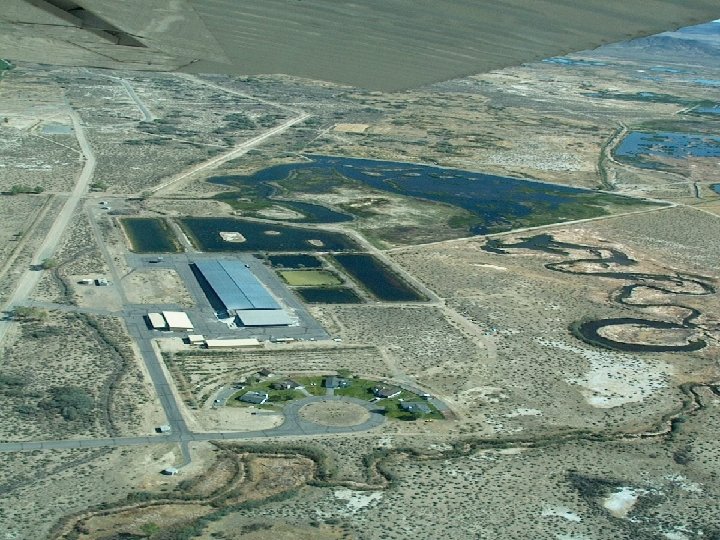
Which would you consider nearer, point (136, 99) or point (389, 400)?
point (389, 400)

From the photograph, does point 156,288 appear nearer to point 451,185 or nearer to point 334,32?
point 451,185

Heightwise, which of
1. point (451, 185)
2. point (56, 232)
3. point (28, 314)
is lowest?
point (56, 232)

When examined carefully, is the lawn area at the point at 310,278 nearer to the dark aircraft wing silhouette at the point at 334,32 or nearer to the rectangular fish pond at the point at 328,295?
the rectangular fish pond at the point at 328,295

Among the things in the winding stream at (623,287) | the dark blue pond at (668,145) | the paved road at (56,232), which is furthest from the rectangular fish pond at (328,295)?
the dark blue pond at (668,145)

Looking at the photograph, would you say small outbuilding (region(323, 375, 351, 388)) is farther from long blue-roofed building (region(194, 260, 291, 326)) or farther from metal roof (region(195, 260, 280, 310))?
metal roof (region(195, 260, 280, 310))

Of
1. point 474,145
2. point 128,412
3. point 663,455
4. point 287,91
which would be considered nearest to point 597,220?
point 474,145

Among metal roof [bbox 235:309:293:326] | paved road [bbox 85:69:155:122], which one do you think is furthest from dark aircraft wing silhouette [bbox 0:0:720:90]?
paved road [bbox 85:69:155:122]

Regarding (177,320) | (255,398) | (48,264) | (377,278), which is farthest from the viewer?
(377,278)

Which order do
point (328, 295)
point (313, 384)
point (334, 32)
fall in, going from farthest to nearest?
1. point (328, 295)
2. point (313, 384)
3. point (334, 32)

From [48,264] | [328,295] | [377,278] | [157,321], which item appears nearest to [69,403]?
[157,321]

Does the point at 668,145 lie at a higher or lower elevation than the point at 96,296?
higher
